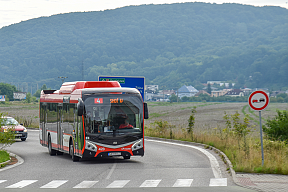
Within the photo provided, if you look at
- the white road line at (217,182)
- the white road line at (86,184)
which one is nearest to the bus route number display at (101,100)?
the white road line at (86,184)

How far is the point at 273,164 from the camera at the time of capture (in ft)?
43.6

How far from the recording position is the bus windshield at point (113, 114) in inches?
613

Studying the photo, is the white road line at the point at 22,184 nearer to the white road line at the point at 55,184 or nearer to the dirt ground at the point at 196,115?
the white road line at the point at 55,184

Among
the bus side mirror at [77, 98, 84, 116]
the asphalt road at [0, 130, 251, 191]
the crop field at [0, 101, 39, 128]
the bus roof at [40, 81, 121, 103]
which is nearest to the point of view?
the asphalt road at [0, 130, 251, 191]

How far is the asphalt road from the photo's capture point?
1064 centimetres

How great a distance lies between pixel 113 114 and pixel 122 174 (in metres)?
3.23

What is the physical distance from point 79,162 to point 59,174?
3497 mm

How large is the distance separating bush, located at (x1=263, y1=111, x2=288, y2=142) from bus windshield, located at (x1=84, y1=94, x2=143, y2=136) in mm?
7086

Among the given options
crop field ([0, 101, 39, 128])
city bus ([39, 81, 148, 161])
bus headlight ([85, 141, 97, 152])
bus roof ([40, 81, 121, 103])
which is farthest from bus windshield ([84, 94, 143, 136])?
crop field ([0, 101, 39, 128])

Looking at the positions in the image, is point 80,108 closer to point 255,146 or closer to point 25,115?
point 255,146

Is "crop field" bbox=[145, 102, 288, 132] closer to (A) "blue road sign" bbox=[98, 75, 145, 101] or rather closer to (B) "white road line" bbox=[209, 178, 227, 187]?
(A) "blue road sign" bbox=[98, 75, 145, 101]

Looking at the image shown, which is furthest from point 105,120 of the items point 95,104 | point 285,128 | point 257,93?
point 285,128

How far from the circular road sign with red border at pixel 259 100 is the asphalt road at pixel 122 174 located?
2234mm

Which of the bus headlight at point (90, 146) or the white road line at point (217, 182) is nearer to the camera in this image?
the white road line at point (217, 182)
